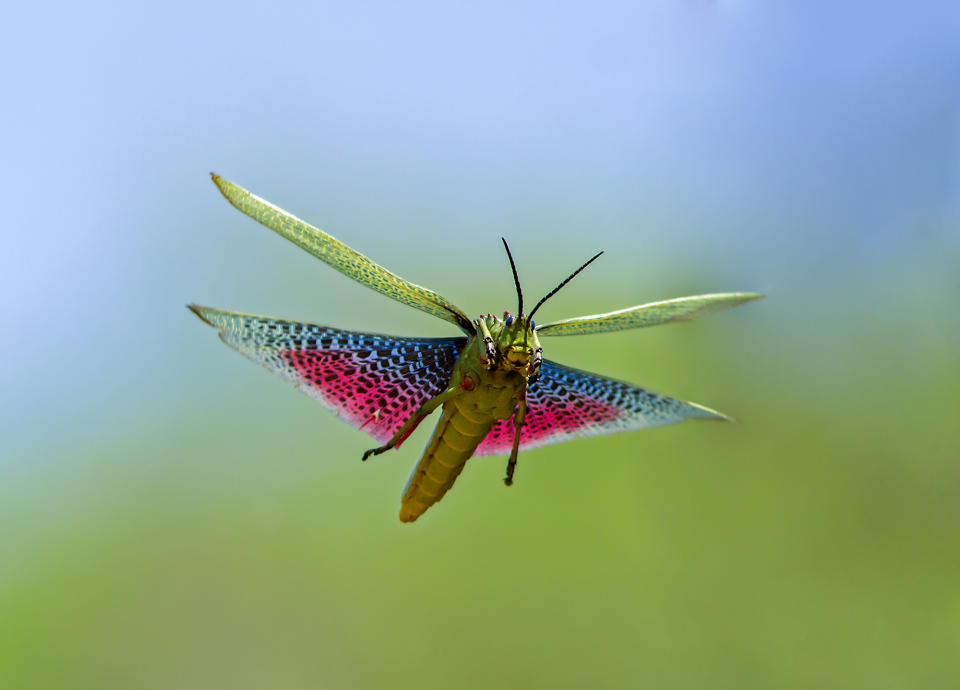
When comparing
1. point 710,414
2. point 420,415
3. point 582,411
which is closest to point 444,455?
point 420,415

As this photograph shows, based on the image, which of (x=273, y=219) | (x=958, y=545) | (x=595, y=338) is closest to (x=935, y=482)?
(x=958, y=545)

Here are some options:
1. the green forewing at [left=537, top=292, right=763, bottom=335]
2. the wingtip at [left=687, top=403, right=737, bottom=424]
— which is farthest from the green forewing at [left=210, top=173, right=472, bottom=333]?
the wingtip at [left=687, top=403, right=737, bottom=424]

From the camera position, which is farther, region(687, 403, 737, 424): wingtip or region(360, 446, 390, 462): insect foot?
region(687, 403, 737, 424): wingtip

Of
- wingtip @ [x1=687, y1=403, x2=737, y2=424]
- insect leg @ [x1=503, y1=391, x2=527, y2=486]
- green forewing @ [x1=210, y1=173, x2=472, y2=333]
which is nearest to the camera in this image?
green forewing @ [x1=210, y1=173, x2=472, y2=333]

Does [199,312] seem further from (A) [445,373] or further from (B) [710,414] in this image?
(B) [710,414]

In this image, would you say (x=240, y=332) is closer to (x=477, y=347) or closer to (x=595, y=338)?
(x=477, y=347)

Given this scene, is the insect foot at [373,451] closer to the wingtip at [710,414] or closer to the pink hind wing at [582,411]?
the pink hind wing at [582,411]

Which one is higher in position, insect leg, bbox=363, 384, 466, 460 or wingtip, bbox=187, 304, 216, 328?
wingtip, bbox=187, 304, 216, 328

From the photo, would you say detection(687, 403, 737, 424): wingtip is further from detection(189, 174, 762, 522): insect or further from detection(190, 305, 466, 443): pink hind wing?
detection(190, 305, 466, 443): pink hind wing
